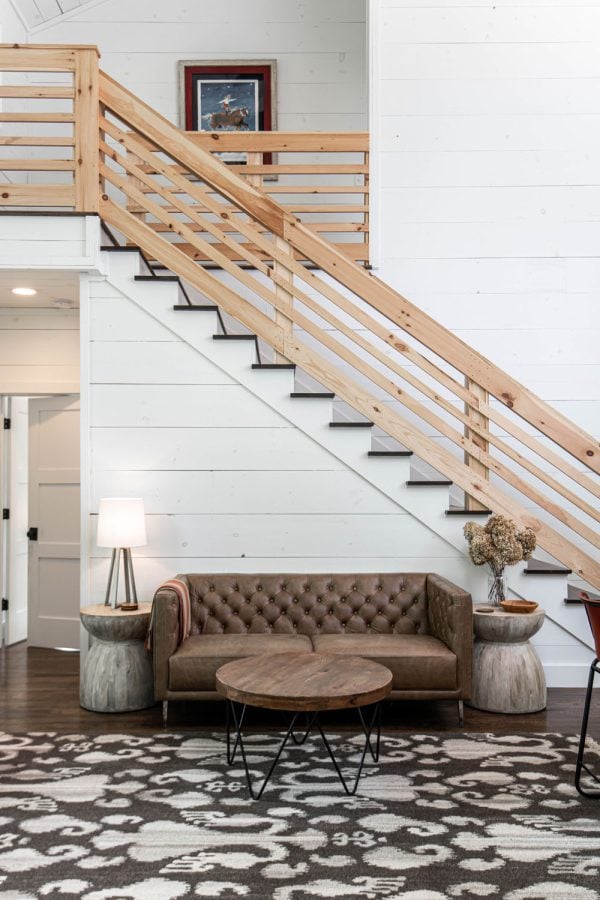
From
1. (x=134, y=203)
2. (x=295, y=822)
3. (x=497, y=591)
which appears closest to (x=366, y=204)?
(x=134, y=203)

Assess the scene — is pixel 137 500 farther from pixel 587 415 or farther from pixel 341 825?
pixel 587 415

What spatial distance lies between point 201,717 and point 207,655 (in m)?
0.44

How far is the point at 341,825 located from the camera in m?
3.12

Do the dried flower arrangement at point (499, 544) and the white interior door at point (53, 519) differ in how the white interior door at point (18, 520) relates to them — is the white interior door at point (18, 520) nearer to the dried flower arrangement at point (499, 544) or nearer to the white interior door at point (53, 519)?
the white interior door at point (53, 519)

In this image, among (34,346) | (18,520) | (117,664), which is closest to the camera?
(117,664)

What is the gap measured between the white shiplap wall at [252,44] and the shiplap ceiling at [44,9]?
74 mm

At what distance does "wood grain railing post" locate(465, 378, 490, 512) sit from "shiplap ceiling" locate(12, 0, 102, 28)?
4.96 meters

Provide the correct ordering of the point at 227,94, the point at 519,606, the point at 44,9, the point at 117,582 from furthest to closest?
the point at 227,94
the point at 44,9
the point at 117,582
the point at 519,606

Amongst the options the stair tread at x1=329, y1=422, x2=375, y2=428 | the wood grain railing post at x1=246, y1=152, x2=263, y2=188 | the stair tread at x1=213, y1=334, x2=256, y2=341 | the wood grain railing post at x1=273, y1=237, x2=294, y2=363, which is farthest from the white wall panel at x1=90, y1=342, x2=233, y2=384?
the wood grain railing post at x1=246, y1=152, x2=263, y2=188

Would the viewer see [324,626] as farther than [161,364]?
No

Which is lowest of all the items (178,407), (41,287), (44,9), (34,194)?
(178,407)

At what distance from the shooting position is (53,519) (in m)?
6.61

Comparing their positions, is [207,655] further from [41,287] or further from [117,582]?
[41,287]

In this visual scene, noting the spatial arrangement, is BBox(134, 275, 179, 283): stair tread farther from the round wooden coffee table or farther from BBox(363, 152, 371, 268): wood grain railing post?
the round wooden coffee table
